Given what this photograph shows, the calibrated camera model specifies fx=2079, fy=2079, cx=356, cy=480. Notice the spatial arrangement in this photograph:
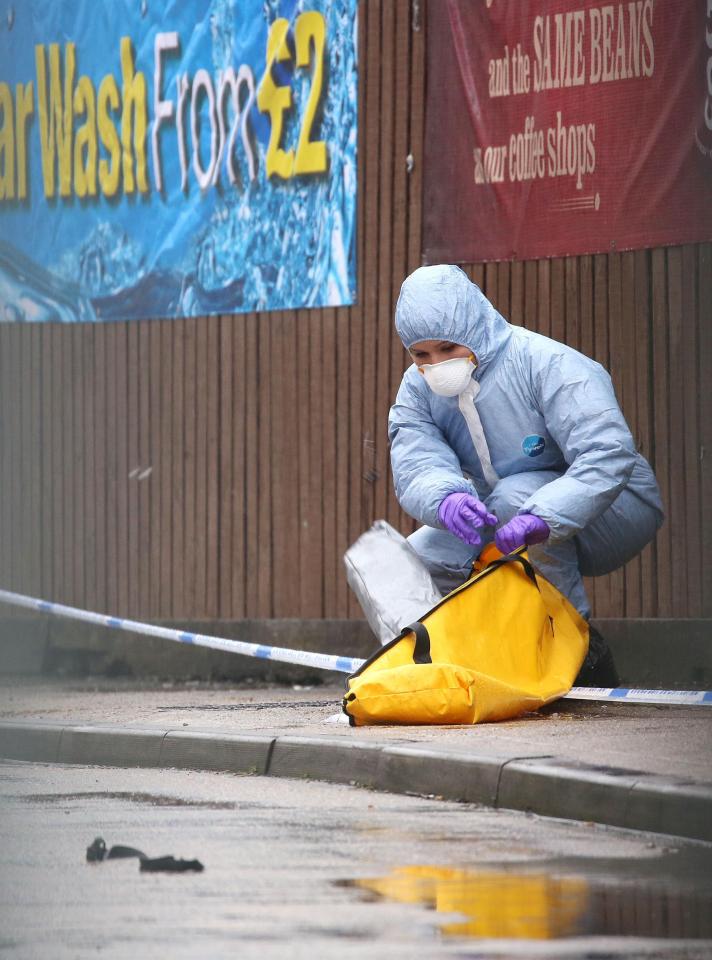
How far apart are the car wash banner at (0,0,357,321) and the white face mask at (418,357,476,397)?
2859mm

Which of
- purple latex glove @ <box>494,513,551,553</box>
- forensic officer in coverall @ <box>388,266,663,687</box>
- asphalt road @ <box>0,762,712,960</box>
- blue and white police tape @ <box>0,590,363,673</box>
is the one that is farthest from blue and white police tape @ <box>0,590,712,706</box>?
asphalt road @ <box>0,762,712,960</box>

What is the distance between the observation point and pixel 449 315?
8492 mm

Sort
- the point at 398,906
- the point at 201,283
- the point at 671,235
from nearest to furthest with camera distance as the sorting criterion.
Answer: the point at 398,906 → the point at 671,235 → the point at 201,283

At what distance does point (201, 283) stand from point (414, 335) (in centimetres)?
376

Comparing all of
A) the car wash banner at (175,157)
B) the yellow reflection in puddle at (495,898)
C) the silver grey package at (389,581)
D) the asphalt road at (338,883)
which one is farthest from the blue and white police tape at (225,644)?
the yellow reflection in puddle at (495,898)

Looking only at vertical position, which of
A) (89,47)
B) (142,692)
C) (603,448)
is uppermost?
(89,47)

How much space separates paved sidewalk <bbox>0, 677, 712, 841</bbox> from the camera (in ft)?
19.9

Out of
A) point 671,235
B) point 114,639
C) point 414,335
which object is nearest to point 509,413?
point 414,335

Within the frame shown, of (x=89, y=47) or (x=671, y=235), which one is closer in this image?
(x=671, y=235)

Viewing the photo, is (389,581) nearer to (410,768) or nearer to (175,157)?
(410,768)

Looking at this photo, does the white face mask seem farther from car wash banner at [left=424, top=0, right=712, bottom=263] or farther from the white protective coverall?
car wash banner at [left=424, top=0, right=712, bottom=263]

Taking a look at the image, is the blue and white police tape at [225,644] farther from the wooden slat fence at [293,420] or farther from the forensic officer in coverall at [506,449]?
the wooden slat fence at [293,420]

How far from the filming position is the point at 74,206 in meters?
12.9

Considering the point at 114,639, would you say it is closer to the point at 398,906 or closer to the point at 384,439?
the point at 384,439
